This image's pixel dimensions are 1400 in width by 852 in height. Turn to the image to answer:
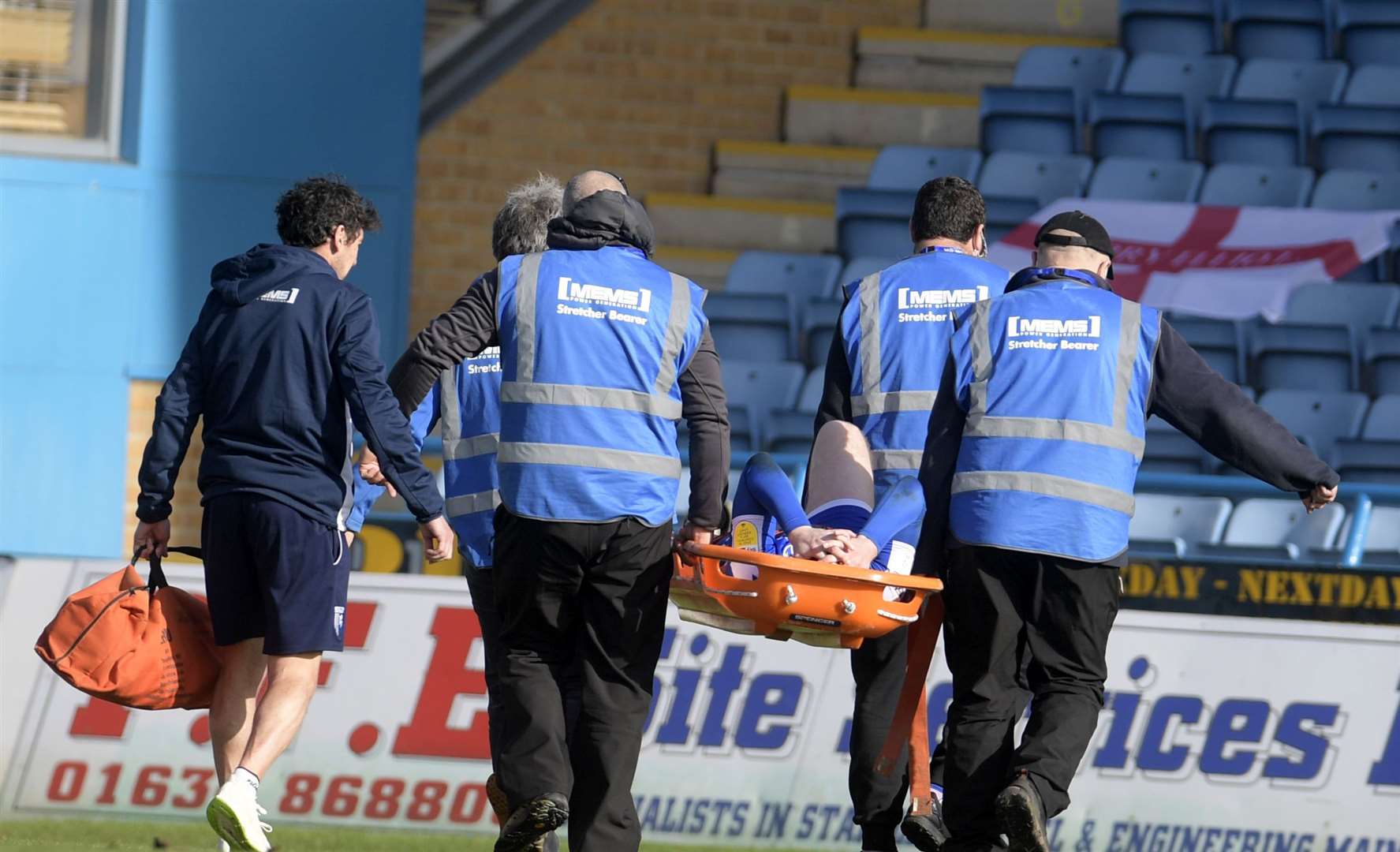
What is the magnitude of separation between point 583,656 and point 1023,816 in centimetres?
120

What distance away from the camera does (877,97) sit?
13.4 meters

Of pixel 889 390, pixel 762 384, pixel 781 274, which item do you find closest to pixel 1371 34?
pixel 781 274

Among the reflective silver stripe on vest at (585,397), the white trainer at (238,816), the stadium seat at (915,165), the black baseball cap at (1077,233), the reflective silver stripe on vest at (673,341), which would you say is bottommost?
the white trainer at (238,816)

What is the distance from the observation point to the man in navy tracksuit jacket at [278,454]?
5242mm

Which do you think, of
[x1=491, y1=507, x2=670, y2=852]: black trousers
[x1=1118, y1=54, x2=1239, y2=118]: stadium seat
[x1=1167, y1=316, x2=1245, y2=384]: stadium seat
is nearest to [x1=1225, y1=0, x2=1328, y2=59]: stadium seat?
[x1=1118, y1=54, x2=1239, y2=118]: stadium seat

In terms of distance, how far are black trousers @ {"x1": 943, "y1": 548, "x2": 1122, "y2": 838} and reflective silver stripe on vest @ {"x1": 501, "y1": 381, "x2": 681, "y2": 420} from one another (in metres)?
0.93

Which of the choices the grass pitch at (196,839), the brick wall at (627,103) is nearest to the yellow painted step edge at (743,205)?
the brick wall at (627,103)

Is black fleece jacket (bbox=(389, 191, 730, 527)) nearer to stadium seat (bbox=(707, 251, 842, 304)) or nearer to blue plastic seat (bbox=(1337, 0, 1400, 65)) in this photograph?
stadium seat (bbox=(707, 251, 842, 304))

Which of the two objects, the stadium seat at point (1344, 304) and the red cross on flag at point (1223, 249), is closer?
the red cross on flag at point (1223, 249)

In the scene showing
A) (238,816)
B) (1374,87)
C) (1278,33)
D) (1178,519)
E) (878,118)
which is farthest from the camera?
(1278,33)

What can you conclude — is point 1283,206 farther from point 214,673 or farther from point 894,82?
point 214,673

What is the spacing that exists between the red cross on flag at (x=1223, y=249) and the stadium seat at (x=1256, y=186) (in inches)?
20.2

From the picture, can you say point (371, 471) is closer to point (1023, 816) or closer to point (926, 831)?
point (926, 831)

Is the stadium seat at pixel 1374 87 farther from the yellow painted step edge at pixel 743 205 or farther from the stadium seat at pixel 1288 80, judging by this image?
the yellow painted step edge at pixel 743 205
